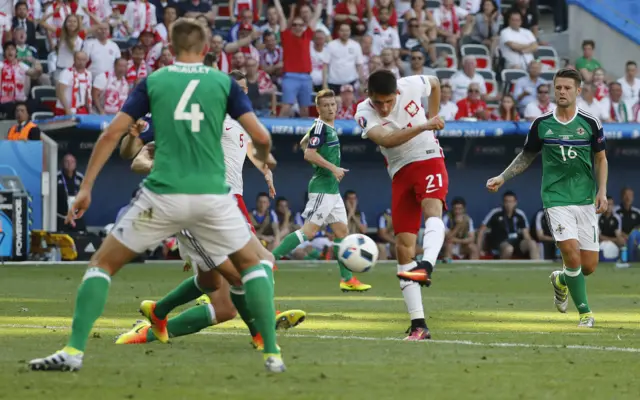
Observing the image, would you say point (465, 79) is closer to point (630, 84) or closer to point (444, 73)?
point (444, 73)

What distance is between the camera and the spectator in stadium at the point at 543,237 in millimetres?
27661

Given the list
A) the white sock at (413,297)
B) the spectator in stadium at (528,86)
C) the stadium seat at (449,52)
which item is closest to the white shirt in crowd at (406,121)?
the white sock at (413,297)

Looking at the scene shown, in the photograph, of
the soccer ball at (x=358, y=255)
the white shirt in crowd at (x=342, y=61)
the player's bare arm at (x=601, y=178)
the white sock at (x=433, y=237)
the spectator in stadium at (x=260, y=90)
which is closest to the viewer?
the white sock at (x=433, y=237)

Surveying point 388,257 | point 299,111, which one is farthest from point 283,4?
point 388,257

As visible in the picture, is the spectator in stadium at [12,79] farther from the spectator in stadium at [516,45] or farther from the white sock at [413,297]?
the white sock at [413,297]

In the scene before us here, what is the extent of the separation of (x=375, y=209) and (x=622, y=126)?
5.39m

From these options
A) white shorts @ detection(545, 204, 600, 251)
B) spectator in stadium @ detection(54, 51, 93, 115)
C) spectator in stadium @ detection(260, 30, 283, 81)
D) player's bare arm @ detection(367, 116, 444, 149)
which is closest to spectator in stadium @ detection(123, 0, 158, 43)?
spectator in stadium @ detection(54, 51, 93, 115)

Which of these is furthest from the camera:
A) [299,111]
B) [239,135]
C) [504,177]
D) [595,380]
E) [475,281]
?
[299,111]

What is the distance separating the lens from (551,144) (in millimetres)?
12430

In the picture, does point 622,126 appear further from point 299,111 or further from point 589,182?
point 589,182

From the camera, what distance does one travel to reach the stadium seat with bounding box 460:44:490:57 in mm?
29000

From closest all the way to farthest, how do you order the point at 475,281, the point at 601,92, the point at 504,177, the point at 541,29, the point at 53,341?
the point at 53,341, the point at 504,177, the point at 475,281, the point at 601,92, the point at 541,29

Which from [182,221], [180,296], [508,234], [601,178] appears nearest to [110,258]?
[182,221]

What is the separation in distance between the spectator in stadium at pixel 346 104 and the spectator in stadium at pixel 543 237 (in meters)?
4.71
